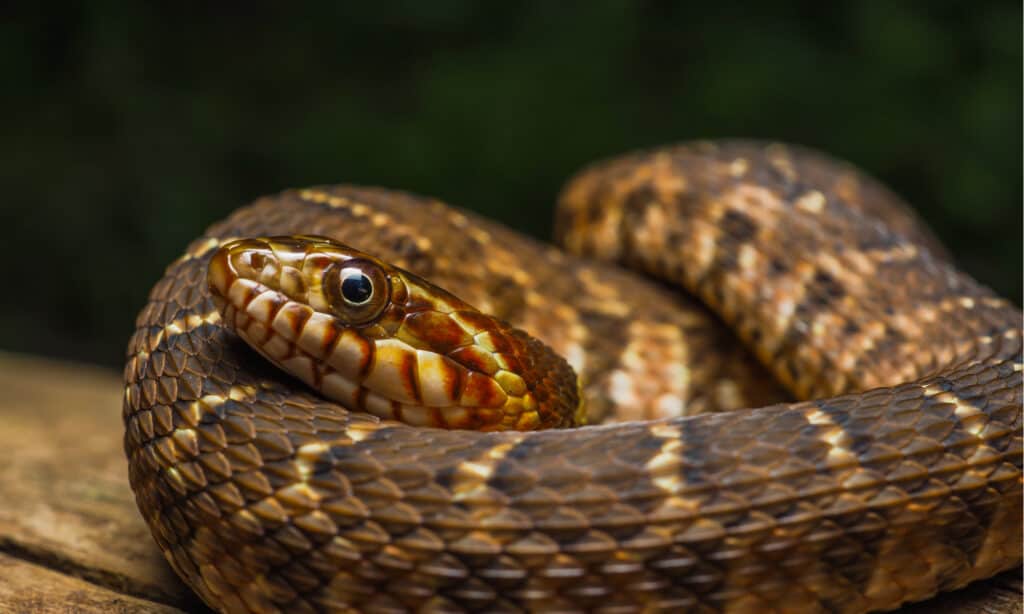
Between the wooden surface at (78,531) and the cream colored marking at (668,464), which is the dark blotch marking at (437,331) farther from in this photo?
the wooden surface at (78,531)

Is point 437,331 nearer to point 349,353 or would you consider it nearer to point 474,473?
point 349,353

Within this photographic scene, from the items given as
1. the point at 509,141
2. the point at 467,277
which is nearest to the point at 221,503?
the point at 467,277

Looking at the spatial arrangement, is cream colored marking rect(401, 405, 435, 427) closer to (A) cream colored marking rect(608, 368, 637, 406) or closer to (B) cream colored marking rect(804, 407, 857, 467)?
(B) cream colored marking rect(804, 407, 857, 467)

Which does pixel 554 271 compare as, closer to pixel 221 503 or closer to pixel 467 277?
pixel 467 277

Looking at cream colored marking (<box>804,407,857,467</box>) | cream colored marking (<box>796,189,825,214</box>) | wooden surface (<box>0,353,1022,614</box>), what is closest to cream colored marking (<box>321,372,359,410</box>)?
wooden surface (<box>0,353,1022,614</box>)

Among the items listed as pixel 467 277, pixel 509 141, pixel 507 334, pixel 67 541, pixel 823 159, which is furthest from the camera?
pixel 509 141

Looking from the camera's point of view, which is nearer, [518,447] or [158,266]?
[518,447]

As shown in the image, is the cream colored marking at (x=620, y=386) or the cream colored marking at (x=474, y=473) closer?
the cream colored marking at (x=474, y=473)

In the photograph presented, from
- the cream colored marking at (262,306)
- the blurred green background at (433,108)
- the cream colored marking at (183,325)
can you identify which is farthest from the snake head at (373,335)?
the blurred green background at (433,108)
